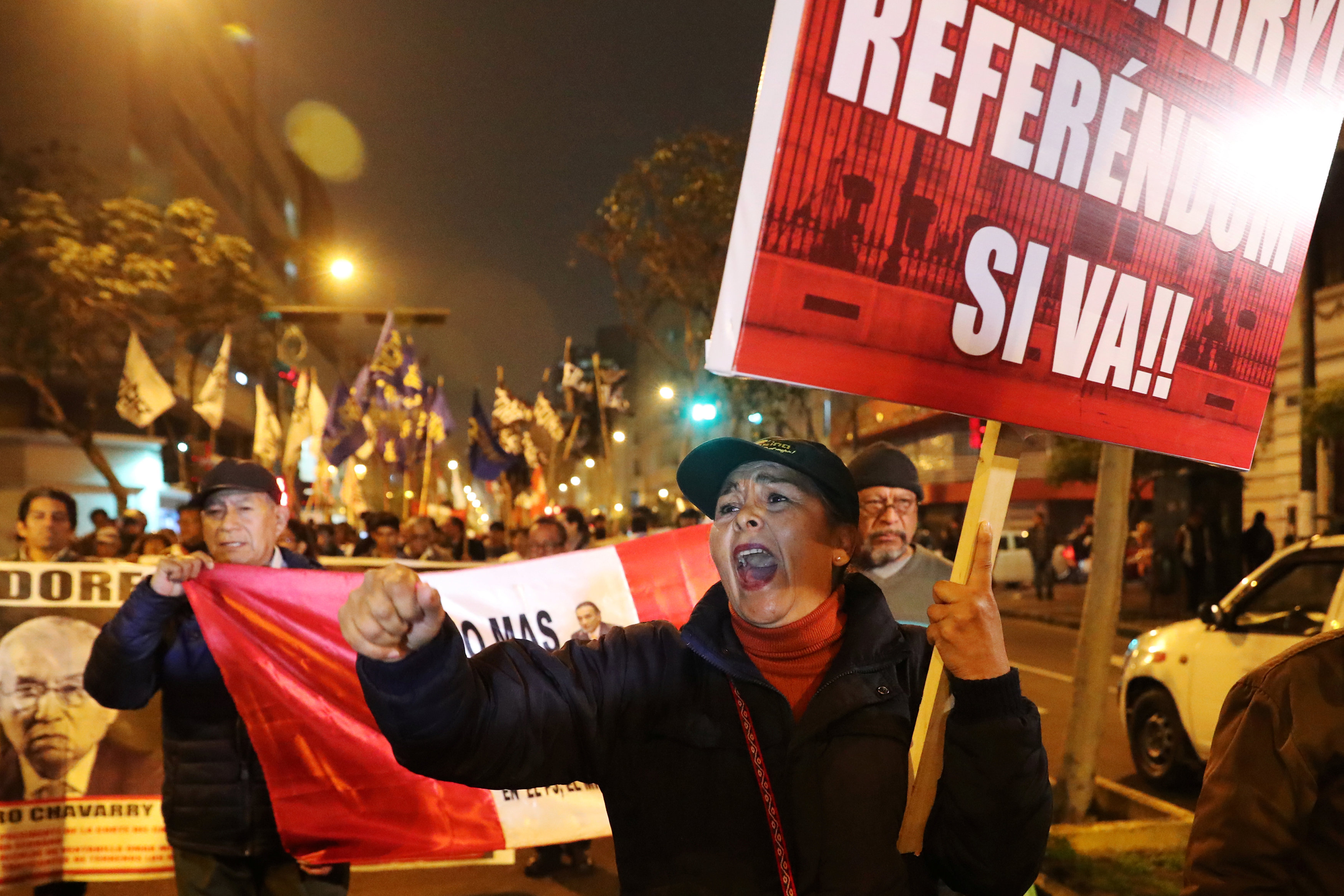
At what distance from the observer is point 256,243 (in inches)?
2028

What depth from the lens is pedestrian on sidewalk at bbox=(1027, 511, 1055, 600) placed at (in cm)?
2142

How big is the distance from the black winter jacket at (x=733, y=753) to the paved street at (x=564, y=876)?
11.7 ft

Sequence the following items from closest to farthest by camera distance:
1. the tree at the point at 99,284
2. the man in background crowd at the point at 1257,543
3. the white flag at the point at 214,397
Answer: the white flag at the point at 214,397, the man in background crowd at the point at 1257,543, the tree at the point at 99,284

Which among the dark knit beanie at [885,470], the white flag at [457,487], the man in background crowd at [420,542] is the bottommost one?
the white flag at [457,487]

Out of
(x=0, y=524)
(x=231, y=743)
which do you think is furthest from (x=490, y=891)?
(x=0, y=524)

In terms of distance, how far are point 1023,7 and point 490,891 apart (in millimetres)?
5110

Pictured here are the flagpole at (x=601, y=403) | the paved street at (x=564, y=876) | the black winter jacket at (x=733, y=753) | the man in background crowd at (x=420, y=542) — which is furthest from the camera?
the flagpole at (x=601, y=403)

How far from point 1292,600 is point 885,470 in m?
4.04

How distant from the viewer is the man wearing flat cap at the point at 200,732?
3299 millimetres

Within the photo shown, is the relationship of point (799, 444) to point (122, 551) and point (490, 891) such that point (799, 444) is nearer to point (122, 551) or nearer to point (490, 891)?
point (490, 891)

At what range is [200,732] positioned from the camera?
345 cm

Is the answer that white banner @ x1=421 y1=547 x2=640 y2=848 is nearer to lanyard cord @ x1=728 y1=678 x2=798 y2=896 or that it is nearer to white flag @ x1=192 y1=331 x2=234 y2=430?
lanyard cord @ x1=728 y1=678 x2=798 y2=896

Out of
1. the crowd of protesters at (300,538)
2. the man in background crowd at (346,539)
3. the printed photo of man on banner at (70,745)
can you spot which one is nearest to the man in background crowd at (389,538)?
the crowd of protesters at (300,538)

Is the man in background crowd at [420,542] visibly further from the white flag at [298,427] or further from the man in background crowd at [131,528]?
the white flag at [298,427]
